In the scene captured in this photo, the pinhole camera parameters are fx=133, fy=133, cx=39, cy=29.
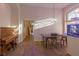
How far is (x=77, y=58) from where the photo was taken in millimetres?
1417

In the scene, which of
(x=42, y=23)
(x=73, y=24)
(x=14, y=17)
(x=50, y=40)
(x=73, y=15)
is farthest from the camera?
(x=14, y=17)

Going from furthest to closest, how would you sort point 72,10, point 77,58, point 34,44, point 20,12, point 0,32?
point 20,12
point 34,44
point 0,32
point 72,10
point 77,58

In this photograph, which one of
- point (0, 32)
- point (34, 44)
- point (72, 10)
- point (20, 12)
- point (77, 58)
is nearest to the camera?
point (77, 58)

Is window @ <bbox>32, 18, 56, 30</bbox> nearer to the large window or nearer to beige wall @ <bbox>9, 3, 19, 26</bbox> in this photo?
beige wall @ <bbox>9, 3, 19, 26</bbox>

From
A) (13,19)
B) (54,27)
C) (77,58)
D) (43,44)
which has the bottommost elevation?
(43,44)

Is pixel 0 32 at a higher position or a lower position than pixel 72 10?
lower

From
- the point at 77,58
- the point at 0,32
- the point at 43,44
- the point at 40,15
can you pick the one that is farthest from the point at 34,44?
the point at 77,58

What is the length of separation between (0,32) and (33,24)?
1.83 meters

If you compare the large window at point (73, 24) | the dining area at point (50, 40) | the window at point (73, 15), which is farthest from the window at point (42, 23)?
the window at point (73, 15)

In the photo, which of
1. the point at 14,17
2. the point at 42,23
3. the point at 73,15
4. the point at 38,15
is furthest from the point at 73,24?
the point at 14,17

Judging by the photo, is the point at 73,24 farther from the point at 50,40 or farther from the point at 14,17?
the point at 14,17

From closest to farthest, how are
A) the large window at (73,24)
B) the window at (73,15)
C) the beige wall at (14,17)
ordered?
the large window at (73,24) → the window at (73,15) → the beige wall at (14,17)

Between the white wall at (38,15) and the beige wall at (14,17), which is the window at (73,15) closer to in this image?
the white wall at (38,15)

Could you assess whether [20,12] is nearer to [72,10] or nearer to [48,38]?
[48,38]
